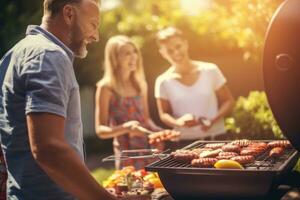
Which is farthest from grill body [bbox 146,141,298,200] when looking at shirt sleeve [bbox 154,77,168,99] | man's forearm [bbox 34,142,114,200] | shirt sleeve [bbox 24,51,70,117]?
shirt sleeve [bbox 154,77,168,99]

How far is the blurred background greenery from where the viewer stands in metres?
5.87

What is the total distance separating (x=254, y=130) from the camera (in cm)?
580

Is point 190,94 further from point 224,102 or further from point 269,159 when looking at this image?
point 269,159

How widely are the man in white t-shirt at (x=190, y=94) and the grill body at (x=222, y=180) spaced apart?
2106 millimetres

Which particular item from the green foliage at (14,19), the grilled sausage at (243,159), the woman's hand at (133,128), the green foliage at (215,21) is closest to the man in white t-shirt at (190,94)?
the woman's hand at (133,128)

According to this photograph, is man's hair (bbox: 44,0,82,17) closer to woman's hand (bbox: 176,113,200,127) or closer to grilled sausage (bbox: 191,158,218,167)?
grilled sausage (bbox: 191,158,218,167)

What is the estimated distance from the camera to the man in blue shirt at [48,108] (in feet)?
6.46

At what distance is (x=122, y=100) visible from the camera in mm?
4848

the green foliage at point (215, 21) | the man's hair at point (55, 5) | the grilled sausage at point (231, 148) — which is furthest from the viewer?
the green foliage at point (215, 21)

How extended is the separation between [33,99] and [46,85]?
7cm

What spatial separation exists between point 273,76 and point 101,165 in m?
7.28

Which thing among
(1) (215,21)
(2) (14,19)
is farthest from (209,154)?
(2) (14,19)

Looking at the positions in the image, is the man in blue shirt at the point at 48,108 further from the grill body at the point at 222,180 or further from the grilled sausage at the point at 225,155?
the grilled sausage at the point at 225,155

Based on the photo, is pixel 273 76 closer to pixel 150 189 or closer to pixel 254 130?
pixel 150 189
